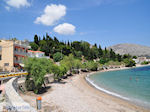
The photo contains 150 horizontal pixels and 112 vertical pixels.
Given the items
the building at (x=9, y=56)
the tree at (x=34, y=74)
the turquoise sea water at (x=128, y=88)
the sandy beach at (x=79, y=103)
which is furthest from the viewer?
the building at (x=9, y=56)

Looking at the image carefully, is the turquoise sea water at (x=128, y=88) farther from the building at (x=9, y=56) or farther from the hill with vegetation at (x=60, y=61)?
the building at (x=9, y=56)

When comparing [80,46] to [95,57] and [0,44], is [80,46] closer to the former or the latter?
[95,57]

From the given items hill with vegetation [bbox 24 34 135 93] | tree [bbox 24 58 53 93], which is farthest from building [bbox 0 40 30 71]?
tree [bbox 24 58 53 93]

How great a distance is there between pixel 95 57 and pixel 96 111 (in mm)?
100225

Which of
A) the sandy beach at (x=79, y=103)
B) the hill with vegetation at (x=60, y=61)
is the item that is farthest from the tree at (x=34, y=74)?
the sandy beach at (x=79, y=103)

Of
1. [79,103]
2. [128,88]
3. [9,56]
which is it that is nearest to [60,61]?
[9,56]

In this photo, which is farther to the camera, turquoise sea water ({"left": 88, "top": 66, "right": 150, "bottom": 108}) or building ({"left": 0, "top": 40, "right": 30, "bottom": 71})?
building ({"left": 0, "top": 40, "right": 30, "bottom": 71})

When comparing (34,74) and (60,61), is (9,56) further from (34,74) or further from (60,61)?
(60,61)

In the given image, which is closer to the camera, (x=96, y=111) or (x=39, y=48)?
(x=96, y=111)

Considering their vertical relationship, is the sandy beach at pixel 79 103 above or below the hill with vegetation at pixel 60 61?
below

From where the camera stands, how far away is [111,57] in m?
130

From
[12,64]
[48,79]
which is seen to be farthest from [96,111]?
[12,64]

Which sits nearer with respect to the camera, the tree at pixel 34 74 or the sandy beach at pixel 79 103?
the sandy beach at pixel 79 103

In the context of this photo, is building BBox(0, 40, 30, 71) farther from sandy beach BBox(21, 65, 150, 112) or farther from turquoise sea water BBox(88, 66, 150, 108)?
turquoise sea water BBox(88, 66, 150, 108)
